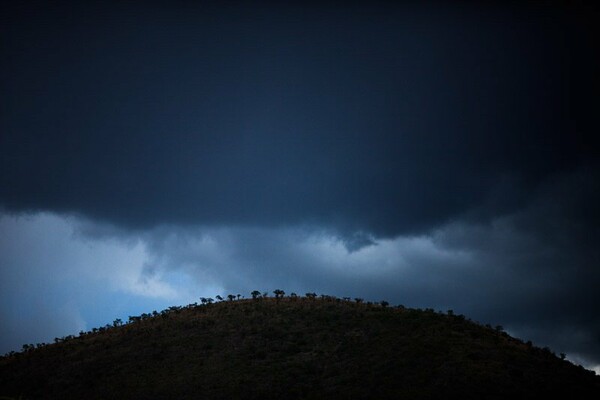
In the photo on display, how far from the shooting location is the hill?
3484 centimetres

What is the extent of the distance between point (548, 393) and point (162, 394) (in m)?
28.3

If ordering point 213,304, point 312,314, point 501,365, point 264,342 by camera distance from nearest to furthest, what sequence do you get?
point 501,365 → point 264,342 → point 312,314 → point 213,304

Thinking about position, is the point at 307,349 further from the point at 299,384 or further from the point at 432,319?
the point at 432,319

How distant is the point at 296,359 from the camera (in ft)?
139

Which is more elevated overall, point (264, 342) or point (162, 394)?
point (264, 342)

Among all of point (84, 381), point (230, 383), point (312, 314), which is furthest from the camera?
point (312, 314)

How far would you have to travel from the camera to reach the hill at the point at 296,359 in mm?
34844

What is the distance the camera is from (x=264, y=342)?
1811 inches

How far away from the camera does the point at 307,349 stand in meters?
44.1

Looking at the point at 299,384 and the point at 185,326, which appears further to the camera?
the point at 185,326

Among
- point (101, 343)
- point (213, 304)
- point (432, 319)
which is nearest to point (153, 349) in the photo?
point (101, 343)

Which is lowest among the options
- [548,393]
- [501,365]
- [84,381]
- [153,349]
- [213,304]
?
[548,393]

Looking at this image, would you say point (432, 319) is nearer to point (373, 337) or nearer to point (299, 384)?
point (373, 337)

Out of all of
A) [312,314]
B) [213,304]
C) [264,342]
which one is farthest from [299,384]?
[213,304]
